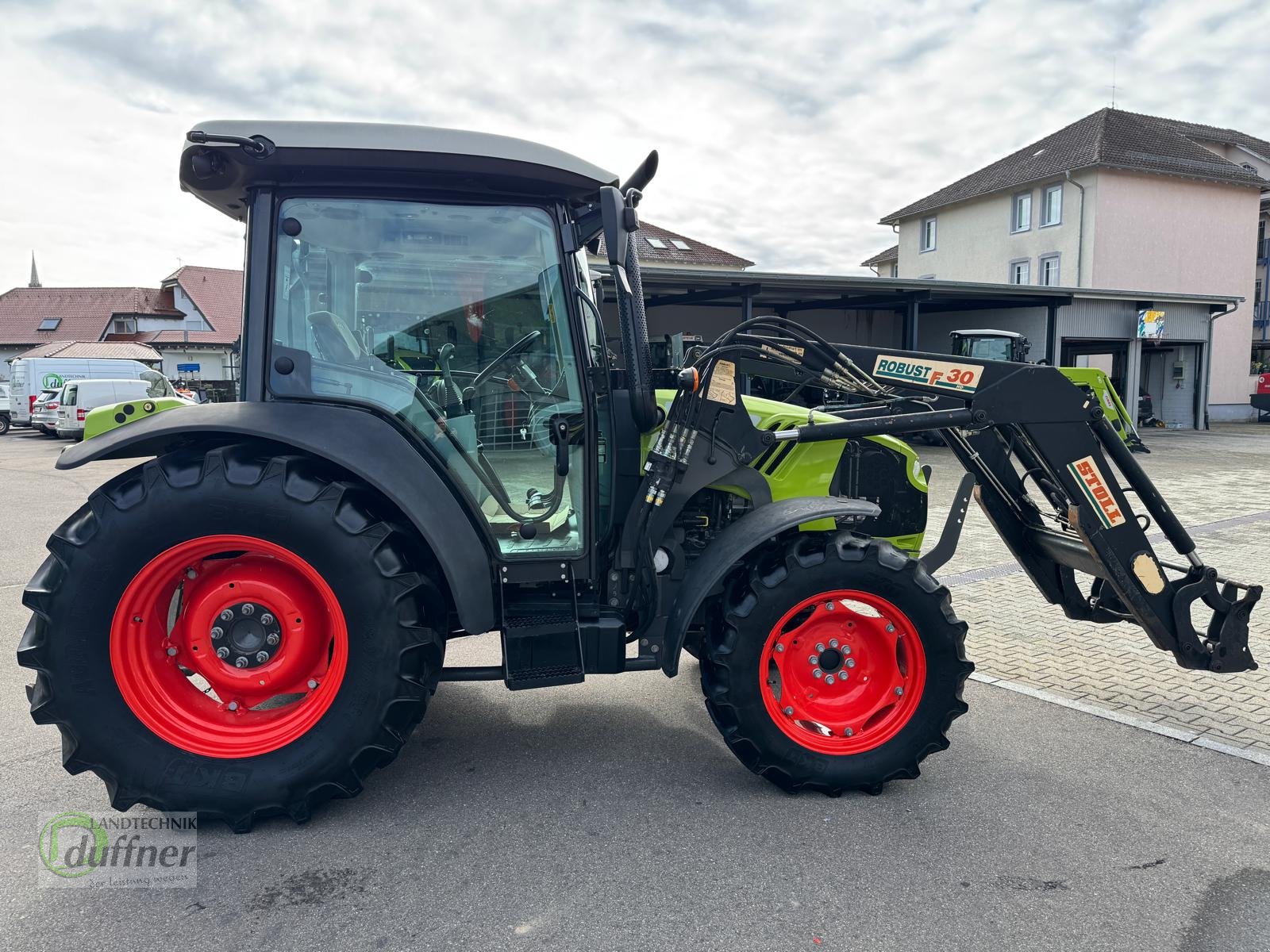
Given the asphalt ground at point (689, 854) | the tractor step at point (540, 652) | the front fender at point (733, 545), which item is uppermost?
the front fender at point (733, 545)

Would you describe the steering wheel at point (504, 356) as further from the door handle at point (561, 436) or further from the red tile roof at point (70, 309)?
the red tile roof at point (70, 309)

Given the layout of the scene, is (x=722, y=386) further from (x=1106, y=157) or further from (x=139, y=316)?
(x=139, y=316)

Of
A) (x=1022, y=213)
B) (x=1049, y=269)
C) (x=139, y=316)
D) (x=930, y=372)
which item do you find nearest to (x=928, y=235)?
(x=1022, y=213)

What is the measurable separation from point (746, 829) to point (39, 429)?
2957 centimetres

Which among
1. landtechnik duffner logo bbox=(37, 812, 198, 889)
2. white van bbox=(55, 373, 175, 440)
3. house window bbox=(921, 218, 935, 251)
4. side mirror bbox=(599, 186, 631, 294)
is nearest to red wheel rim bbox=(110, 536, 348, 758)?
landtechnik duffner logo bbox=(37, 812, 198, 889)

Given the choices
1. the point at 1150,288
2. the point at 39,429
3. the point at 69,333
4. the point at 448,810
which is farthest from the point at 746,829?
the point at 69,333

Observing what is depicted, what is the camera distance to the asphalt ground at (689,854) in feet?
8.16

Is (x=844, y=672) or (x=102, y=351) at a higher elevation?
(x=102, y=351)

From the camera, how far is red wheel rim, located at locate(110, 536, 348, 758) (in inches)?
119

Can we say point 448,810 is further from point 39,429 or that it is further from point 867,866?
point 39,429

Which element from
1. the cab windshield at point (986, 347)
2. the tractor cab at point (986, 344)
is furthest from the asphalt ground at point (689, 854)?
the cab windshield at point (986, 347)

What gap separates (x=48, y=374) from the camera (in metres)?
25.1

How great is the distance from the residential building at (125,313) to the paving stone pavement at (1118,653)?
4709 cm

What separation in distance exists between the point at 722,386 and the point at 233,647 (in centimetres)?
206
